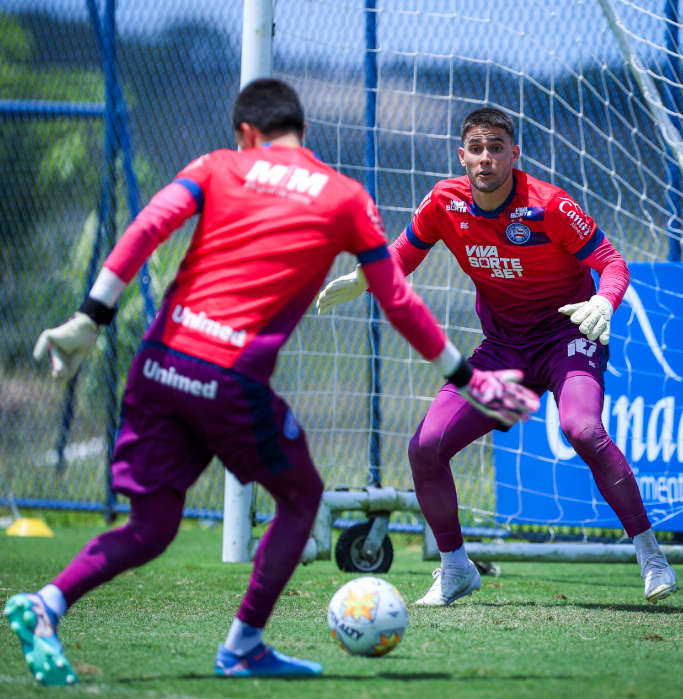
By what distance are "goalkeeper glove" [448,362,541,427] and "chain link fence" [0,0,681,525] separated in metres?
3.40

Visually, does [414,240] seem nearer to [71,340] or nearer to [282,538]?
[282,538]

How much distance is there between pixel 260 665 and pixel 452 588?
1.74 m

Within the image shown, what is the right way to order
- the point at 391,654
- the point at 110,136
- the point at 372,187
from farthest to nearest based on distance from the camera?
the point at 110,136, the point at 372,187, the point at 391,654

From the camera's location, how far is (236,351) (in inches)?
111

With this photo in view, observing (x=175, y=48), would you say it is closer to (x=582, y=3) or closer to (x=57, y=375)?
(x=582, y=3)

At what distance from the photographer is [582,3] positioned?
6500 mm

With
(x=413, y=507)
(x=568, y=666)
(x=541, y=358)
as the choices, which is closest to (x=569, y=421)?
(x=541, y=358)

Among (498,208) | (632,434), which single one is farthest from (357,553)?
(498,208)

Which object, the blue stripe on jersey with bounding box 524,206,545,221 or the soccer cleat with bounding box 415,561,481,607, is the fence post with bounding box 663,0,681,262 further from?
the soccer cleat with bounding box 415,561,481,607

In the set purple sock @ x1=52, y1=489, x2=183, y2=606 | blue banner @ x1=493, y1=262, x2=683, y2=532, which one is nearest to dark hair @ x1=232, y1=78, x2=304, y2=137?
purple sock @ x1=52, y1=489, x2=183, y2=606

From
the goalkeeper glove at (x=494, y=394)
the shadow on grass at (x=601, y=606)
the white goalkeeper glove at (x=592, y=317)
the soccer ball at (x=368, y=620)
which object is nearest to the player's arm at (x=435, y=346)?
the goalkeeper glove at (x=494, y=394)

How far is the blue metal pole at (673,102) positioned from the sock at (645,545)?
7.85 ft

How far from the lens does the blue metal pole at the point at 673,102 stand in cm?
613

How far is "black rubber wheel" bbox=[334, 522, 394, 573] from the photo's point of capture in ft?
18.5
